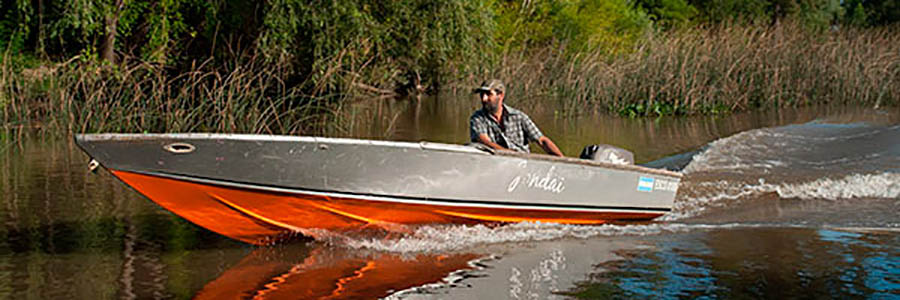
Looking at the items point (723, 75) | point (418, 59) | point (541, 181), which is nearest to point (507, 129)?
point (541, 181)

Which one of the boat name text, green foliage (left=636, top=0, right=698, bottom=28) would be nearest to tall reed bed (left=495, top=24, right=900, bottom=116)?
the boat name text

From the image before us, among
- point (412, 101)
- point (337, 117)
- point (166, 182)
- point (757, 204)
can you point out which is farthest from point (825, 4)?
point (166, 182)

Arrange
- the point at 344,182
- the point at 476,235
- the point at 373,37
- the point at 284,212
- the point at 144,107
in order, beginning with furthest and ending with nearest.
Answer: the point at 373,37 → the point at 144,107 → the point at 476,235 → the point at 284,212 → the point at 344,182

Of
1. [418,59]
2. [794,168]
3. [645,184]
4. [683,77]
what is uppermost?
[418,59]

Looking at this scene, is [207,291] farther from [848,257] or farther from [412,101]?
[412,101]

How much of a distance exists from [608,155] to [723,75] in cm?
1269

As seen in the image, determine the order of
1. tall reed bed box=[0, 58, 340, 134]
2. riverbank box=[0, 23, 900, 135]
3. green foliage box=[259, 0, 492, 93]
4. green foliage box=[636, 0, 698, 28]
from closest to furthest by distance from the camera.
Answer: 1. tall reed bed box=[0, 58, 340, 134]
2. green foliage box=[259, 0, 492, 93]
3. riverbank box=[0, 23, 900, 135]
4. green foliage box=[636, 0, 698, 28]

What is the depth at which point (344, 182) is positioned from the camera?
→ 7191 millimetres

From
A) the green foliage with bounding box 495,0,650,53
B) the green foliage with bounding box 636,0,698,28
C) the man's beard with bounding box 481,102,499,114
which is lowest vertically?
the man's beard with bounding box 481,102,499,114

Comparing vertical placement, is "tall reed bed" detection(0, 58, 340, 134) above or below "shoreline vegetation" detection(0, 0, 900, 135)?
below

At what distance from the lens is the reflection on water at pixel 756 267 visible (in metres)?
6.36

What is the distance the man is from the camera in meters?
Answer: 8.39

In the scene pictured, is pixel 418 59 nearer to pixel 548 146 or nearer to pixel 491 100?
pixel 548 146

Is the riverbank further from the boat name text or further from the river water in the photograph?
the boat name text
